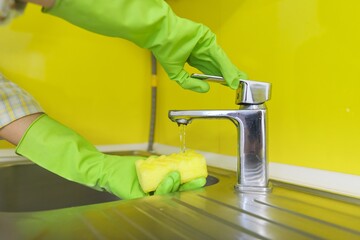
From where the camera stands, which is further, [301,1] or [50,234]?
[301,1]

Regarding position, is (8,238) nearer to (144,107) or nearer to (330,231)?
(330,231)

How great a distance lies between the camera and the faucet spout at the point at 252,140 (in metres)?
0.63

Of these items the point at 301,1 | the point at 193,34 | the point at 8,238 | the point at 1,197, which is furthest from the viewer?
the point at 1,197

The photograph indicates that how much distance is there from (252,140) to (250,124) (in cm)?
3

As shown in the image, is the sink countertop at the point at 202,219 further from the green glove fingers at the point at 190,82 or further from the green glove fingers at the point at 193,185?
the green glove fingers at the point at 190,82

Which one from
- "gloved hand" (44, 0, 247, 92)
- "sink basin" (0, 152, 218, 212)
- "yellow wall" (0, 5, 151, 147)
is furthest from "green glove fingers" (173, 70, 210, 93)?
"yellow wall" (0, 5, 151, 147)

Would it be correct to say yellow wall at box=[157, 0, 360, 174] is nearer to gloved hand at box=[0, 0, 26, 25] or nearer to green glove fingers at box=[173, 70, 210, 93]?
green glove fingers at box=[173, 70, 210, 93]

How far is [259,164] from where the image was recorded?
0.63 metres

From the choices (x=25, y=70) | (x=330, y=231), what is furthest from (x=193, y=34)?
(x=25, y=70)

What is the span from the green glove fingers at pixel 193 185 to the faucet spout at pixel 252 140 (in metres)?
0.08

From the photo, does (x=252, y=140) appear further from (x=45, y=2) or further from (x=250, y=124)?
(x=45, y=2)

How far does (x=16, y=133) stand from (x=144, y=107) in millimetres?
522

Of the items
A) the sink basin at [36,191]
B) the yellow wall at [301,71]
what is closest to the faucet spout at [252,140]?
the yellow wall at [301,71]

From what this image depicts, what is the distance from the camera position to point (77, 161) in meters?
0.68
